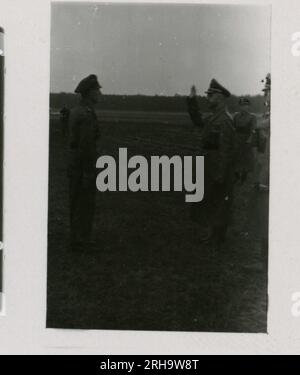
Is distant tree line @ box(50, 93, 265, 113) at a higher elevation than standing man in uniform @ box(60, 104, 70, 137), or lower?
higher

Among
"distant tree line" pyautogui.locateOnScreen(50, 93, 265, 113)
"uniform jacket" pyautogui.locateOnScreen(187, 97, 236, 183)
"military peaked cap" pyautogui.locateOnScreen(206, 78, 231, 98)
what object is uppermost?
"military peaked cap" pyautogui.locateOnScreen(206, 78, 231, 98)

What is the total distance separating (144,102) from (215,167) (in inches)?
21.3

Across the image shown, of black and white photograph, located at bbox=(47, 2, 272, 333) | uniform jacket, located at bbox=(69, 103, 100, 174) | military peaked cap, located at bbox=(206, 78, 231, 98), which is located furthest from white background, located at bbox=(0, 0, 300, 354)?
military peaked cap, located at bbox=(206, 78, 231, 98)

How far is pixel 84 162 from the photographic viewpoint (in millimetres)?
3633

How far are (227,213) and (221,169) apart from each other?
0.25 meters

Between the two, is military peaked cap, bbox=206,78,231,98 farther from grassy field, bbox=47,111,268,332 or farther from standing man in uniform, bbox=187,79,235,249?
grassy field, bbox=47,111,268,332

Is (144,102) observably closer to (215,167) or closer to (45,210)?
(215,167)

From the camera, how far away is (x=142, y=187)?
360cm

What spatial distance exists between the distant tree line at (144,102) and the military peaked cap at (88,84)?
0.05m

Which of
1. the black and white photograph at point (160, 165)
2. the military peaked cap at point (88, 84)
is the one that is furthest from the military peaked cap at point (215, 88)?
the military peaked cap at point (88, 84)

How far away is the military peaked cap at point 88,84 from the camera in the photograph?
3.60m

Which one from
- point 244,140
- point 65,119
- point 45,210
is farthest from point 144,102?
point 45,210

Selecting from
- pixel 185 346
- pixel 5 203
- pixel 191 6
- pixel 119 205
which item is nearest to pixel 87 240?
pixel 119 205

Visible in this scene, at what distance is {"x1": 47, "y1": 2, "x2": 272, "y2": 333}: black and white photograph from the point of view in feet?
11.7
